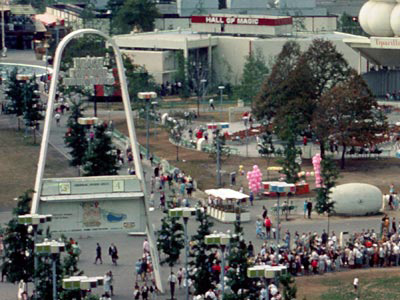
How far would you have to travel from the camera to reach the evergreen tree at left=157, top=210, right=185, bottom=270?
87.9 metres

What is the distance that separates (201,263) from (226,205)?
23238 mm

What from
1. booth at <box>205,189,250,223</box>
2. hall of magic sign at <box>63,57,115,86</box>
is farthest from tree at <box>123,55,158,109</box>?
hall of magic sign at <box>63,57,115,86</box>

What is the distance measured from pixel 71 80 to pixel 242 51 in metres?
79.2

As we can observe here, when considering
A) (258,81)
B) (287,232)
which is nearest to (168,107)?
(258,81)

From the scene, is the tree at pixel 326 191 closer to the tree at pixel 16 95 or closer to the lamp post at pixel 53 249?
the lamp post at pixel 53 249

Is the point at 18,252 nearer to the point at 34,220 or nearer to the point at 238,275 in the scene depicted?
the point at 34,220

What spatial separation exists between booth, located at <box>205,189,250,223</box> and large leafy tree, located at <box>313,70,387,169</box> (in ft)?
54.6

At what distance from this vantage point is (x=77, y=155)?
119m

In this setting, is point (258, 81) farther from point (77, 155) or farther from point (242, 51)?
point (77, 155)

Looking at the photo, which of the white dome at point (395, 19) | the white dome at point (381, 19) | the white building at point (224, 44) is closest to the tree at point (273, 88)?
the white dome at point (395, 19)

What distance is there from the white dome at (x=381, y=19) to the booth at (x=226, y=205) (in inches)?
1780

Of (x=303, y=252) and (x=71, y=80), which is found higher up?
(x=71, y=80)

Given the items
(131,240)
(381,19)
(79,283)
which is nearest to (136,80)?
(381,19)

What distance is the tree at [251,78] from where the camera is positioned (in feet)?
516
